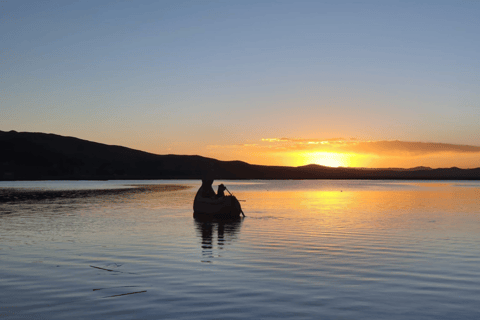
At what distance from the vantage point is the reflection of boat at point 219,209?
39.3 metres

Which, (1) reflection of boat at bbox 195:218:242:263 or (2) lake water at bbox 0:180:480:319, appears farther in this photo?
(1) reflection of boat at bbox 195:218:242:263

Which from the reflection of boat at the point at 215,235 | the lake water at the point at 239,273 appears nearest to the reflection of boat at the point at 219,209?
the reflection of boat at the point at 215,235

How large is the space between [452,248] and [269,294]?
13.7 meters

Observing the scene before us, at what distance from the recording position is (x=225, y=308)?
11.9 metres

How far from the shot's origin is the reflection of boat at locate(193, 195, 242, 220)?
39312mm

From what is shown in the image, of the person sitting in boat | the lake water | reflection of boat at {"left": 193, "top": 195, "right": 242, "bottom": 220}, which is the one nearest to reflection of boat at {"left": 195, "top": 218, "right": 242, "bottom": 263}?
the lake water

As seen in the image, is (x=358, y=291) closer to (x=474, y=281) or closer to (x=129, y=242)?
(x=474, y=281)

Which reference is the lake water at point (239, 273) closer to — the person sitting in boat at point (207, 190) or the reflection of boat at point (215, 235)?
the reflection of boat at point (215, 235)

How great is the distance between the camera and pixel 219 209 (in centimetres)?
3956

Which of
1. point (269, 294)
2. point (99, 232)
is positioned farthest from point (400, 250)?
point (99, 232)

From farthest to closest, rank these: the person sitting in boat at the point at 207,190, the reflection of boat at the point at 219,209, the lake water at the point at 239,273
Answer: the person sitting in boat at the point at 207,190 < the reflection of boat at the point at 219,209 < the lake water at the point at 239,273

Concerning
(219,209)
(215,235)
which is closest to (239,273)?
(215,235)

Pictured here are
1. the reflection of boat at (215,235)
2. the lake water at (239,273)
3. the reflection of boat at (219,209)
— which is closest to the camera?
the lake water at (239,273)

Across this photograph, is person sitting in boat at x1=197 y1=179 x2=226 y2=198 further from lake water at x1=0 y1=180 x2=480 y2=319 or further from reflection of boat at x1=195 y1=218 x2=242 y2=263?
lake water at x1=0 y1=180 x2=480 y2=319
